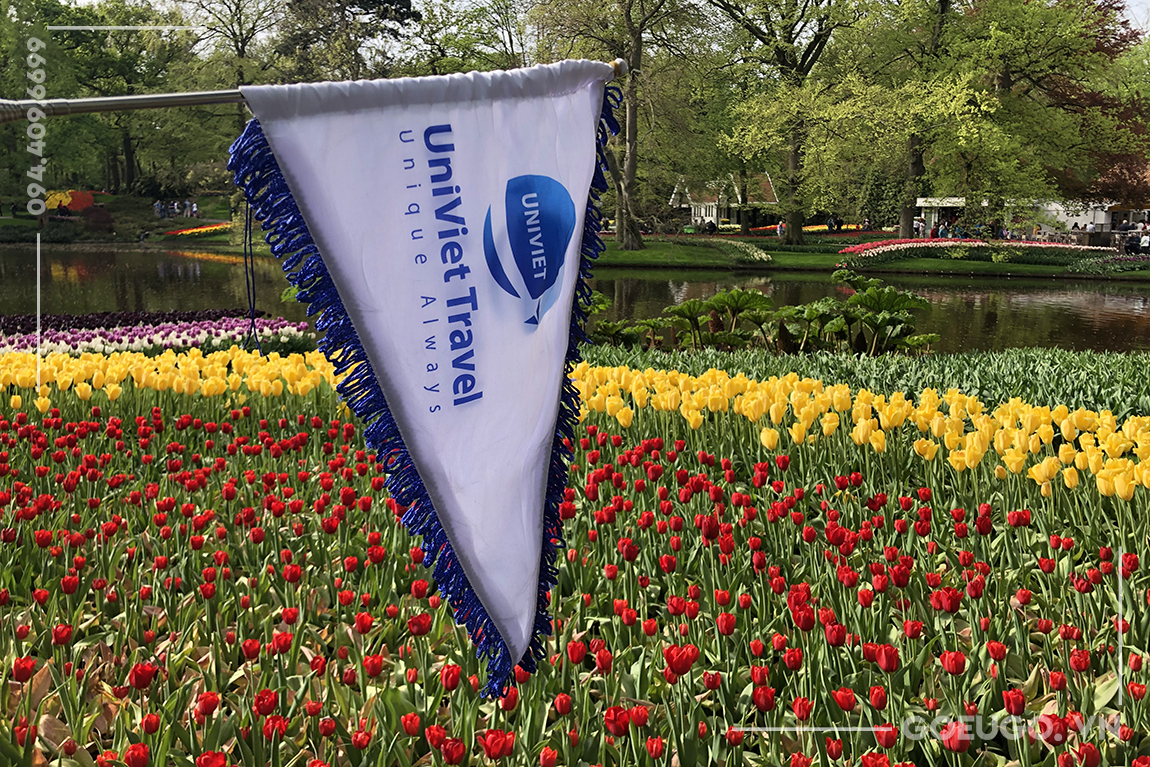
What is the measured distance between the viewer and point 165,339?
9500 millimetres

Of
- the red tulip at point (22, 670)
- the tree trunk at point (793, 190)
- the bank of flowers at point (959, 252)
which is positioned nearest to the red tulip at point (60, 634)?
the red tulip at point (22, 670)

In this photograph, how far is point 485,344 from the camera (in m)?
2.01

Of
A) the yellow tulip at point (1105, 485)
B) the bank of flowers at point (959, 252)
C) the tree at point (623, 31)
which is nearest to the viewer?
the yellow tulip at point (1105, 485)

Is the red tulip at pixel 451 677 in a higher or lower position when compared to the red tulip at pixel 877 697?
lower

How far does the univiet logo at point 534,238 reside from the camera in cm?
203

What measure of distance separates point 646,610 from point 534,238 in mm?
1156

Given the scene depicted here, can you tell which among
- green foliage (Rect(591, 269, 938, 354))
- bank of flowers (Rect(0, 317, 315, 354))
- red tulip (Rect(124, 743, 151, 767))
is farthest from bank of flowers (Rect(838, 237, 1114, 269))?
red tulip (Rect(124, 743, 151, 767))

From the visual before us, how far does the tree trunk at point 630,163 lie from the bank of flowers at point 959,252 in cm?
663

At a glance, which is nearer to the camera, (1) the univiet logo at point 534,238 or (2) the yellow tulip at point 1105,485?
(1) the univiet logo at point 534,238

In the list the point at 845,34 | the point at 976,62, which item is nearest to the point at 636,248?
the point at 845,34

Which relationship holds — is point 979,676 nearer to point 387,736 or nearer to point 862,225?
point 387,736

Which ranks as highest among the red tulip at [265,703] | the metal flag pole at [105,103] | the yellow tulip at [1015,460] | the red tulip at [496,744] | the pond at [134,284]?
the metal flag pole at [105,103]

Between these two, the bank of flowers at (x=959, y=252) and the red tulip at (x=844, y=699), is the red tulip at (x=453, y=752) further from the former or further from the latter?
the bank of flowers at (x=959, y=252)

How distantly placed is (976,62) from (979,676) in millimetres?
30008
